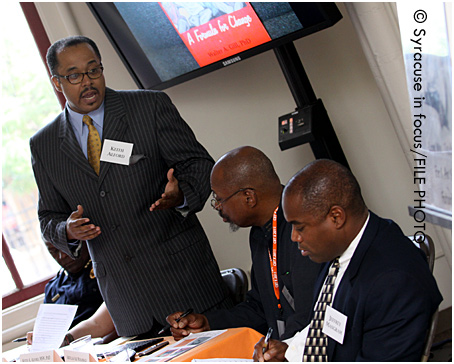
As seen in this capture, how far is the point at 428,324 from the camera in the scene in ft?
5.22

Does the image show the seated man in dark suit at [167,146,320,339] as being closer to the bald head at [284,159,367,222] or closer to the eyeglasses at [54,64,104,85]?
the bald head at [284,159,367,222]

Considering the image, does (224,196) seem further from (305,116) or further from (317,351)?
(305,116)

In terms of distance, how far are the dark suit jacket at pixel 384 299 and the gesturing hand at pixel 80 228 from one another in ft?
3.95

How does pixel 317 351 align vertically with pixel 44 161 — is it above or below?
Answer: below

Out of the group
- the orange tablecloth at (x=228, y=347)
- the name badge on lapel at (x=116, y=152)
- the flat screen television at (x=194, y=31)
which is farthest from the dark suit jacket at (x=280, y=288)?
the flat screen television at (x=194, y=31)

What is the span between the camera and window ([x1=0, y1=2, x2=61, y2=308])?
13.7 feet

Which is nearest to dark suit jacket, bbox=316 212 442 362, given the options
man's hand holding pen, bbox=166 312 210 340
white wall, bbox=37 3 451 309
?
man's hand holding pen, bbox=166 312 210 340

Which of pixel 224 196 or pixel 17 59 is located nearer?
pixel 224 196

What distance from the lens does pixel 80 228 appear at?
8.31ft

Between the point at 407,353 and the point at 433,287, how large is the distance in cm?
20

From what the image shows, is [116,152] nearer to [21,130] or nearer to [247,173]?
[247,173]

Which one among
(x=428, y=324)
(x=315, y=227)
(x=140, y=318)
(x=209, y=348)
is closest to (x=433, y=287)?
(x=428, y=324)

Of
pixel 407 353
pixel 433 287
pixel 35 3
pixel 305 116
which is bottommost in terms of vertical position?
pixel 407 353

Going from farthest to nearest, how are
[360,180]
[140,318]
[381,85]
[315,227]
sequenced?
1. [360,180]
2. [381,85]
3. [140,318]
4. [315,227]
